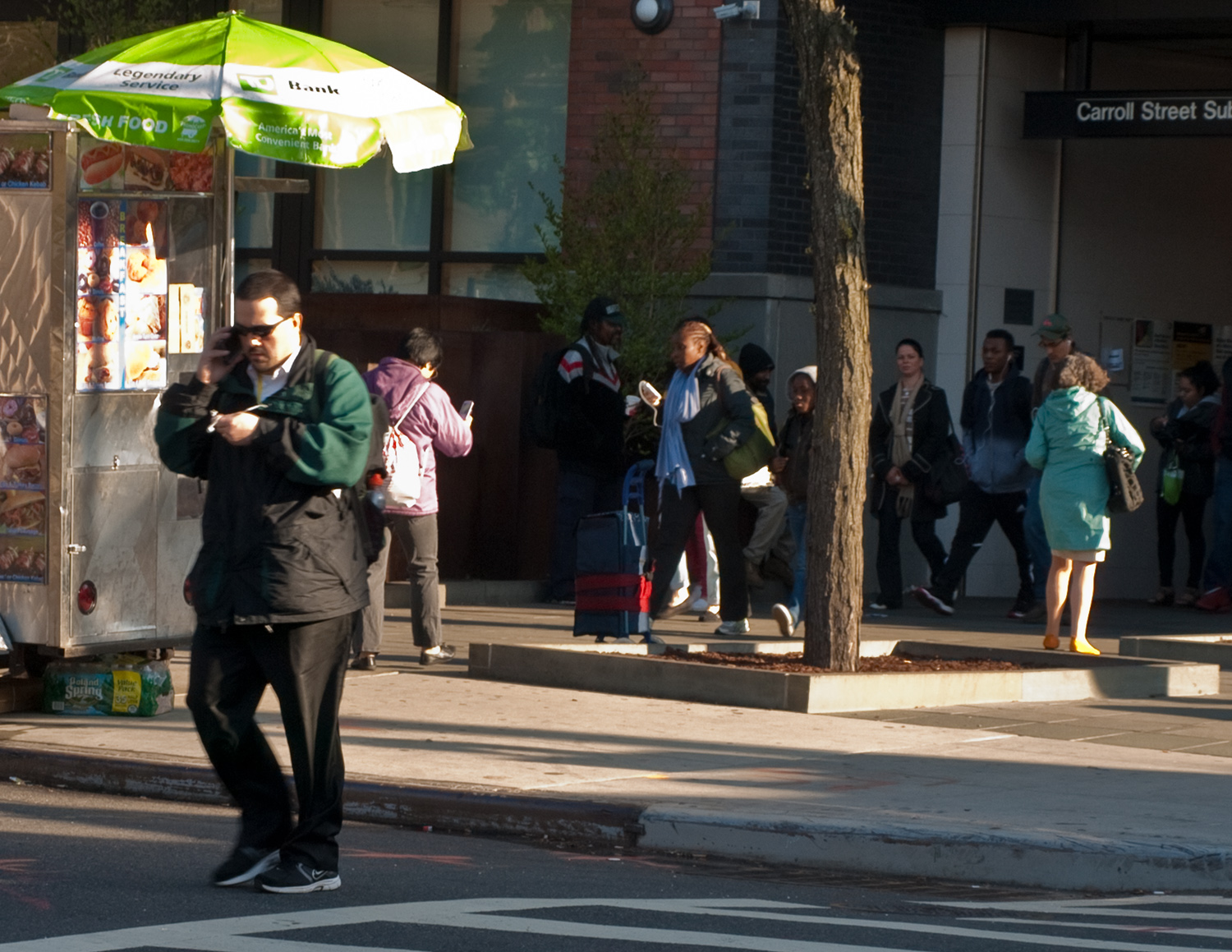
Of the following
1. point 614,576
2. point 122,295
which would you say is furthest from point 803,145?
point 122,295

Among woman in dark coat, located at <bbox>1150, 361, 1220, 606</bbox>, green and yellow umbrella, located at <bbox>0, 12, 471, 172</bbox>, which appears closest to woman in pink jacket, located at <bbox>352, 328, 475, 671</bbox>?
green and yellow umbrella, located at <bbox>0, 12, 471, 172</bbox>

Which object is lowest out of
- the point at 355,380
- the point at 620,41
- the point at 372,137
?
the point at 355,380

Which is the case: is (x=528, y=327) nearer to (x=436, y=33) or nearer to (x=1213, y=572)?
(x=436, y=33)

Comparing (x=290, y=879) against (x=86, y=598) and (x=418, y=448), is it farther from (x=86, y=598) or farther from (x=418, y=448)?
(x=418, y=448)

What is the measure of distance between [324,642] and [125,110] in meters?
3.41

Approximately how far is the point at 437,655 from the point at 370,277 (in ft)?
20.4

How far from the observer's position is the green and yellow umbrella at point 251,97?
8797 mm

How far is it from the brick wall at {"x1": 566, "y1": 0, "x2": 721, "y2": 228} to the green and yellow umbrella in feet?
19.6

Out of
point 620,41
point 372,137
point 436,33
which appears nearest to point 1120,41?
point 620,41

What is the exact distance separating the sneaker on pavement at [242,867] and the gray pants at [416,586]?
4.47m

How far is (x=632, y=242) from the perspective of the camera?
15.1m

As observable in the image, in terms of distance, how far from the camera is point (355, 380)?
6324 millimetres

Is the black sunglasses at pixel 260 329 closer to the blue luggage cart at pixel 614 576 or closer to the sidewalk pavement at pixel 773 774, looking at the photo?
the sidewalk pavement at pixel 773 774

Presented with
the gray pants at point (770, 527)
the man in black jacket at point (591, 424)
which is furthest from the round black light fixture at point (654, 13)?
the gray pants at point (770, 527)
